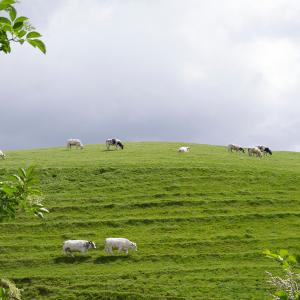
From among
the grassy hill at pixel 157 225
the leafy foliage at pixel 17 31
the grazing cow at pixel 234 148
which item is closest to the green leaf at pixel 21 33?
the leafy foliage at pixel 17 31

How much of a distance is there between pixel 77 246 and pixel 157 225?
7.29 meters

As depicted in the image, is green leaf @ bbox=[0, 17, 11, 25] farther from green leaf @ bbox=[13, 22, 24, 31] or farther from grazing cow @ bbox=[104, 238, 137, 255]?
grazing cow @ bbox=[104, 238, 137, 255]

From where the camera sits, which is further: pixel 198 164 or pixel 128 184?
pixel 198 164

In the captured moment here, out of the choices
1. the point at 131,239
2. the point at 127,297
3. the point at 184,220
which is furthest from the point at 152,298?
the point at 184,220

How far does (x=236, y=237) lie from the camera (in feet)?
121

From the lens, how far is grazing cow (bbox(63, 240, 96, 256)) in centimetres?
3356

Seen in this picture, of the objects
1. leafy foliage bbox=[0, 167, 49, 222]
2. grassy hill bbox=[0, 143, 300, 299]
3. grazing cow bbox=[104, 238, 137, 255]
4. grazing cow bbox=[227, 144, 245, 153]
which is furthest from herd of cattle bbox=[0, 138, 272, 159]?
leafy foliage bbox=[0, 167, 49, 222]

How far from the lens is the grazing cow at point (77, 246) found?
110ft

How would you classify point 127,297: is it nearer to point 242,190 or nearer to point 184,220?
point 184,220

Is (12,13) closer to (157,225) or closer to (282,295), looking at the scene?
(282,295)

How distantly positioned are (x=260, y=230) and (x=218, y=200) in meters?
6.14

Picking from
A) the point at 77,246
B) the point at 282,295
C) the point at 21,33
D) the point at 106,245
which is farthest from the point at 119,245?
the point at 282,295

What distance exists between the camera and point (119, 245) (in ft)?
110

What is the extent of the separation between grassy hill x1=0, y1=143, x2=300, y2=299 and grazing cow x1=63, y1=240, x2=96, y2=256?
417 mm
